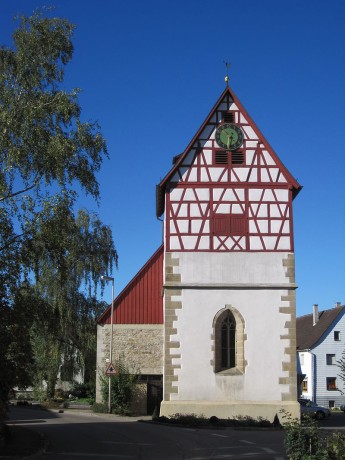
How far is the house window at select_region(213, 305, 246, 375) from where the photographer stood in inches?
1109

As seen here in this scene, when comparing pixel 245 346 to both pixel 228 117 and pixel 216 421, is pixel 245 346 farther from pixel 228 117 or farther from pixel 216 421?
pixel 228 117

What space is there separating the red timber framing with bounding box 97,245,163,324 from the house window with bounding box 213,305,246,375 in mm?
7074

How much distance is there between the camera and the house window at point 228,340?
2816cm

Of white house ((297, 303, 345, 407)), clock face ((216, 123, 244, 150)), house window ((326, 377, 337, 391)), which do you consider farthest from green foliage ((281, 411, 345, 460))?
house window ((326, 377, 337, 391))

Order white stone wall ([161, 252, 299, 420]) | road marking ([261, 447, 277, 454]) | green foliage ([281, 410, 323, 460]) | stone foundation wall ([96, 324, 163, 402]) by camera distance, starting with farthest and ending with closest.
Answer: stone foundation wall ([96, 324, 163, 402]) < white stone wall ([161, 252, 299, 420]) < road marking ([261, 447, 277, 454]) < green foliage ([281, 410, 323, 460])

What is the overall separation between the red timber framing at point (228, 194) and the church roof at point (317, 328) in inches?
1173

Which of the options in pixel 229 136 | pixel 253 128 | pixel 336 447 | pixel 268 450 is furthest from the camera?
pixel 253 128

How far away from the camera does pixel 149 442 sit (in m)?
20.8

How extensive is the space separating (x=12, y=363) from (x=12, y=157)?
6497 millimetres

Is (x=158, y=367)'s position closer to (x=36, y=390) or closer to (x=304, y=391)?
(x=36, y=390)

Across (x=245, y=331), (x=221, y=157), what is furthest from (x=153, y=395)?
(x=221, y=157)

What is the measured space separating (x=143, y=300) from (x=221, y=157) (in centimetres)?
959

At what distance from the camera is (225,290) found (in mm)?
28531

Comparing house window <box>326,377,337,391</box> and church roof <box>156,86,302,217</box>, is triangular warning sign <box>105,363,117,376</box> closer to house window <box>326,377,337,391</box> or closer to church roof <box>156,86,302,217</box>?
church roof <box>156,86,302,217</box>
